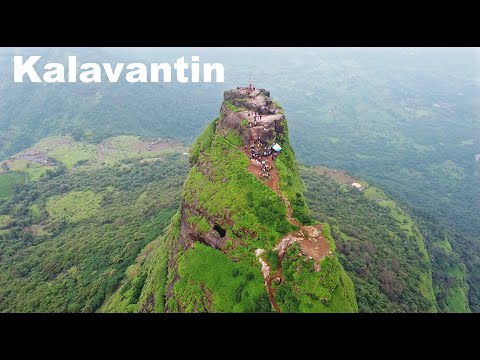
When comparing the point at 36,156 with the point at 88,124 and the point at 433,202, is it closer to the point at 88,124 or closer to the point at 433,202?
the point at 88,124

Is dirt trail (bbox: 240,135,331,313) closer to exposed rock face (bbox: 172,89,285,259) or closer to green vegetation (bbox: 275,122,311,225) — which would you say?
green vegetation (bbox: 275,122,311,225)

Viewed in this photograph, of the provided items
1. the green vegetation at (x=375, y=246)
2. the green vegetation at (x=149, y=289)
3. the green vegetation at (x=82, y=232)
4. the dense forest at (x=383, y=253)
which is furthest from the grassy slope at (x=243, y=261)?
the dense forest at (x=383, y=253)

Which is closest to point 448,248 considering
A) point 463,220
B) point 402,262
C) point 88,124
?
point 402,262

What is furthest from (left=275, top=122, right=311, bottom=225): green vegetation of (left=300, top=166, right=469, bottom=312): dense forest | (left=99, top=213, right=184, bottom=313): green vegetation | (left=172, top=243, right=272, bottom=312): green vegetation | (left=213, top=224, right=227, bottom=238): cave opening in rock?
(left=300, top=166, right=469, bottom=312): dense forest

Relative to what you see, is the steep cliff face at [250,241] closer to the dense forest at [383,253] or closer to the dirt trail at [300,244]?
the dirt trail at [300,244]

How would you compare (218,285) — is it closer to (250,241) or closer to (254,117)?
(250,241)

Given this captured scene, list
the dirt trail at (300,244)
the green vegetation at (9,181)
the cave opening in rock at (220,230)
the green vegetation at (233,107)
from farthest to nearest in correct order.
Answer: the green vegetation at (9,181) → the green vegetation at (233,107) → the cave opening in rock at (220,230) → the dirt trail at (300,244)
